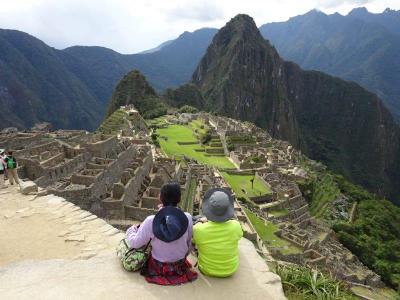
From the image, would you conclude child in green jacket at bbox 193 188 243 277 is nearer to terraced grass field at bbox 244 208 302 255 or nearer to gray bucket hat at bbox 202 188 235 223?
gray bucket hat at bbox 202 188 235 223

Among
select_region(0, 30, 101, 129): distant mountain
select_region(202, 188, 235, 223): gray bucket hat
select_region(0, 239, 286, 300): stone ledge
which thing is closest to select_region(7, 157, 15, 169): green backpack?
select_region(0, 239, 286, 300): stone ledge

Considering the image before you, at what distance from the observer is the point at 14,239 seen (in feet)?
28.6

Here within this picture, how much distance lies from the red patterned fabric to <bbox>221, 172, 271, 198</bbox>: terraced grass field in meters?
32.3

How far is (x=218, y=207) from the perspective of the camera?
6402 millimetres

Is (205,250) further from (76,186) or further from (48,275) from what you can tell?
(76,186)

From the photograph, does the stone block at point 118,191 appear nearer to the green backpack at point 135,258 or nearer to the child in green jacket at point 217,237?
the green backpack at point 135,258

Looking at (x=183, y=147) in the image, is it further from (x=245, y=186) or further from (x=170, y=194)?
(x=170, y=194)

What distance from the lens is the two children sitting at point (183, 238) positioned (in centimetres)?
641

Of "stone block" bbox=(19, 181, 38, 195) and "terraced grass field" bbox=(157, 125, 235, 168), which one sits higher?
"stone block" bbox=(19, 181, 38, 195)

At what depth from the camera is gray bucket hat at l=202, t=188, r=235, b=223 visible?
6.43 meters

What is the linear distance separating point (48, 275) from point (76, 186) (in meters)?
11.4

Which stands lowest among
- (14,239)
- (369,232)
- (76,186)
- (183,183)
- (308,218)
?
(369,232)

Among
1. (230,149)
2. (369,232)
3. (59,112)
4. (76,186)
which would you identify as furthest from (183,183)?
(59,112)

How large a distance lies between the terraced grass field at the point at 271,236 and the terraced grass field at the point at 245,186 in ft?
25.4
